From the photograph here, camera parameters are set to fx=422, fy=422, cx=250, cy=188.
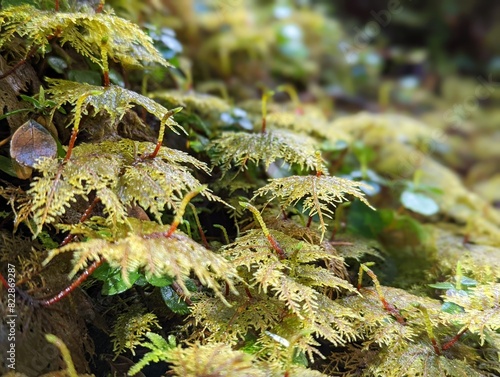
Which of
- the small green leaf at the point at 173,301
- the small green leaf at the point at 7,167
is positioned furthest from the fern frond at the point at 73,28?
the small green leaf at the point at 173,301

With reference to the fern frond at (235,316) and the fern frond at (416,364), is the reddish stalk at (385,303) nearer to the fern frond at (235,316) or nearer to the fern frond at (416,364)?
the fern frond at (416,364)

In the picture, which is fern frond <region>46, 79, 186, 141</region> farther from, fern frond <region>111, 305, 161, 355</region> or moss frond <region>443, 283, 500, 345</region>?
moss frond <region>443, 283, 500, 345</region>

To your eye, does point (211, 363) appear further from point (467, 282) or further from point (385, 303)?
point (467, 282)

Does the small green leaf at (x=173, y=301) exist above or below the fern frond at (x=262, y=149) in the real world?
below

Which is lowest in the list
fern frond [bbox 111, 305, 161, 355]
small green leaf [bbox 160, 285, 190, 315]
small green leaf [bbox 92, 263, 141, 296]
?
fern frond [bbox 111, 305, 161, 355]

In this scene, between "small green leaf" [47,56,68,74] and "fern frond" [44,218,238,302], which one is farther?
"small green leaf" [47,56,68,74]

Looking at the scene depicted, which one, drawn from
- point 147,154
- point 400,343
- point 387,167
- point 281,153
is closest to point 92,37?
point 147,154

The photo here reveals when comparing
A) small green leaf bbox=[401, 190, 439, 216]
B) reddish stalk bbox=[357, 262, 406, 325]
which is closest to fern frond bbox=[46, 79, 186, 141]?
reddish stalk bbox=[357, 262, 406, 325]
